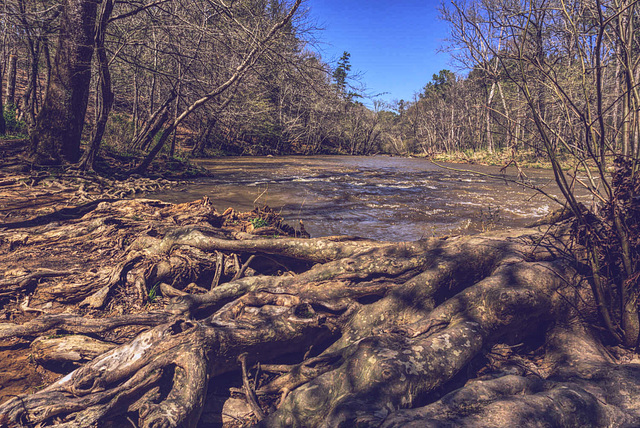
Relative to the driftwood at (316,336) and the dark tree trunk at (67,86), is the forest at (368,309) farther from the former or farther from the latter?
the dark tree trunk at (67,86)

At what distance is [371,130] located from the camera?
4125cm

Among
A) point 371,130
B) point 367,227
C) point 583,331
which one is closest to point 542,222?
point 583,331

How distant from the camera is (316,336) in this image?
323 centimetres

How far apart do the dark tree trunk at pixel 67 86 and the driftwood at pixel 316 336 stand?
601 cm

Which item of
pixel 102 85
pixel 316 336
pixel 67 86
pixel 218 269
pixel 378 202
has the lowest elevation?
pixel 316 336

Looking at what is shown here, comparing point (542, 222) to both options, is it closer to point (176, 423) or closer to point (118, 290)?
point (176, 423)

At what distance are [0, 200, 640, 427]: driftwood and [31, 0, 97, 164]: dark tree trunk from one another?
601cm

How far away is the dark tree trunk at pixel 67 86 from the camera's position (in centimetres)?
905

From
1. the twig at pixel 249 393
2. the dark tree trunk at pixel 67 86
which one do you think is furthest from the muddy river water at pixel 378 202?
the twig at pixel 249 393

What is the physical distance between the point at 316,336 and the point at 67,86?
31.5 feet

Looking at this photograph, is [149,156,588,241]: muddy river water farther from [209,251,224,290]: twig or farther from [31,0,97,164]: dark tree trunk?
[31,0,97,164]: dark tree trunk

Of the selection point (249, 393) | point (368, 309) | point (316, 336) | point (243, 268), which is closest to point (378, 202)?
point (243, 268)

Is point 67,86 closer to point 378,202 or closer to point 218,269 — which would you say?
point 218,269

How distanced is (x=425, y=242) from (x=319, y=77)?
8019 mm
